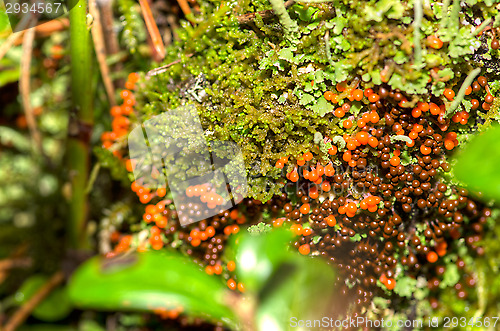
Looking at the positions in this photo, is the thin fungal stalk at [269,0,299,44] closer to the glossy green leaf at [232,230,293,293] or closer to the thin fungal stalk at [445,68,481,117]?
the thin fungal stalk at [445,68,481,117]

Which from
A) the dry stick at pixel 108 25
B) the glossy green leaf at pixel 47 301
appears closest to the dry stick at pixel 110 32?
the dry stick at pixel 108 25

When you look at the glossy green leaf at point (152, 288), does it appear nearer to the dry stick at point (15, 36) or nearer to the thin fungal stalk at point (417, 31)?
the thin fungal stalk at point (417, 31)

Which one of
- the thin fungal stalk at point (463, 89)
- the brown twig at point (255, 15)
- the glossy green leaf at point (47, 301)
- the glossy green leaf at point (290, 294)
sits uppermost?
the brown twig at point (255, 15)

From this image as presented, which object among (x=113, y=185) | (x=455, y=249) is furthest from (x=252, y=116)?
(x=455, y=249)

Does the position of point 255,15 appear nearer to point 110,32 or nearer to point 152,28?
point 152,28

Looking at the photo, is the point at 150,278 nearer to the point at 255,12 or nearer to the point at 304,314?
the point at 304,314

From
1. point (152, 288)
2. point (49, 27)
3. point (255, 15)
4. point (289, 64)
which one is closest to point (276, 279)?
point (152, 288)
